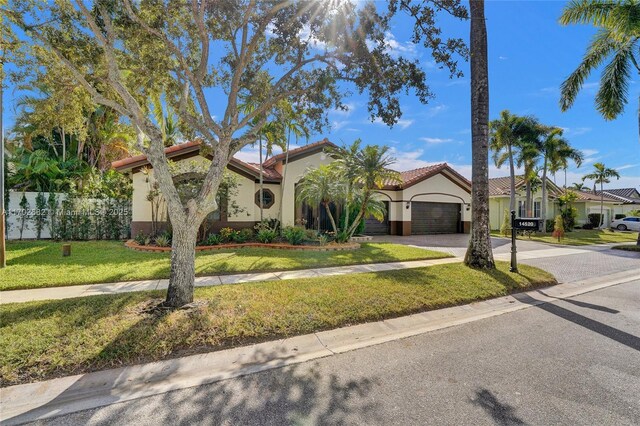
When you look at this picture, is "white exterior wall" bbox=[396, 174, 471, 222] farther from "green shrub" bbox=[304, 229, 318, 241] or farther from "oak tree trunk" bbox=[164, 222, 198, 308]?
"oak tree trunk" bbox=[164, 222, 198, 308]

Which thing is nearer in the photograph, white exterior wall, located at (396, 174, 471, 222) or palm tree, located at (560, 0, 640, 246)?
palm tree, located at (560, 0, 640, 246)

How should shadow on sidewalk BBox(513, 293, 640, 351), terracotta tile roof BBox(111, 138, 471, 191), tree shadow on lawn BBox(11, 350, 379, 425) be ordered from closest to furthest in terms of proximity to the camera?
1. tree shadow on lawn BBox(11, 350, 379, 425)
2. shadow on sidewalk BBox(513, 293, 640, 351)
3. terracotta tile roof BBox(111, 138, 471, 191)

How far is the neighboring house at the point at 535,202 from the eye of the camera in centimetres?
2894

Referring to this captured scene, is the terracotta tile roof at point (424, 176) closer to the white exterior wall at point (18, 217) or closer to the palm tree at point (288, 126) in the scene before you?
the palm tree at point (288, 126)

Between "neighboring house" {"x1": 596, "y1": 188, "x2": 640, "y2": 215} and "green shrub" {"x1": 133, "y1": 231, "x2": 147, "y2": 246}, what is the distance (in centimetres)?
5053

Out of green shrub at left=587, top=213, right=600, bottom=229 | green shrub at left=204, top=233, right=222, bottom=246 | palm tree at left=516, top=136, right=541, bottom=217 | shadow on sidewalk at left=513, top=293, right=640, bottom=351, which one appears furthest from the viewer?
green shrub at left=587, top=213, right=600, bottom=229

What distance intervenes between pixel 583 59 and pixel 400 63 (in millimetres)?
15437

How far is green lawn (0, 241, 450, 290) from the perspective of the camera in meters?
7.20

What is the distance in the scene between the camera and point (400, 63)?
268 inches

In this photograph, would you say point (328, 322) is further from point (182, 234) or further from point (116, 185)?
point (116, 185)

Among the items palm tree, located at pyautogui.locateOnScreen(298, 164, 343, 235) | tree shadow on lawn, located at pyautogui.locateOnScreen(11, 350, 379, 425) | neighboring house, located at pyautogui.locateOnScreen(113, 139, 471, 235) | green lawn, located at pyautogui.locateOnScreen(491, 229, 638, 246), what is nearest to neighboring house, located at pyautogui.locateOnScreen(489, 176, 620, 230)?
green lawn, located at pyautogui.locateOnScreen(491, 229, 638, 246)

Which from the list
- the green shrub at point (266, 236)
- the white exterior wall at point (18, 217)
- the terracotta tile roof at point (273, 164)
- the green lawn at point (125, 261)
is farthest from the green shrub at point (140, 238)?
the green shrub at point (266, 236)

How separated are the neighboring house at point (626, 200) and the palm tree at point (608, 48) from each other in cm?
3169

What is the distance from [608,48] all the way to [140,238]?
23.4 metres
